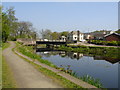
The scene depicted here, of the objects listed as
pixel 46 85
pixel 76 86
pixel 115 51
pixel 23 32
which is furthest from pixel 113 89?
pixel 23 32

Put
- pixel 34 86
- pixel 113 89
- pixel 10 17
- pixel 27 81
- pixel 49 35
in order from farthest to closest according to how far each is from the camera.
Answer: pixel 49 35 < pixel 10 17 < pixel 113 89 < pixel 27 81 < pixel 34 86

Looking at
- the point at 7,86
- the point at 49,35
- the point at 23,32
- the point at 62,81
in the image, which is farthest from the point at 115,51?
the point at 49,35

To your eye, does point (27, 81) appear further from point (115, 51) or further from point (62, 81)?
point (115, 51)

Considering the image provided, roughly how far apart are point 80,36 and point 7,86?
319ft

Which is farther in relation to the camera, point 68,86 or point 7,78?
point 7,78

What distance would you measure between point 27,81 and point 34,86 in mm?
1112

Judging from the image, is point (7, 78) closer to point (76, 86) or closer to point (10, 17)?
point (76, 86)

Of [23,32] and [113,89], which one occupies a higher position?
[23,32]

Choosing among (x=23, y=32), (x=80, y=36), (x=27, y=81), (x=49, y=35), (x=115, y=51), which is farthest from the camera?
(x=49, y=35)

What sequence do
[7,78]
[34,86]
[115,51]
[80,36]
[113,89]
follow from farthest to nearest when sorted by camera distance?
[80,36] < [115,51] < [113,89] < [7,78] < [34,86]

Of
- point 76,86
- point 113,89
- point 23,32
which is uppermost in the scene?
point 23,32

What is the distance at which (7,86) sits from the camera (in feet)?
28.1

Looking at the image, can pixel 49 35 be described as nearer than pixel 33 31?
No

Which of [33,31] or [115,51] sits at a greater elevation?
[33,31]
